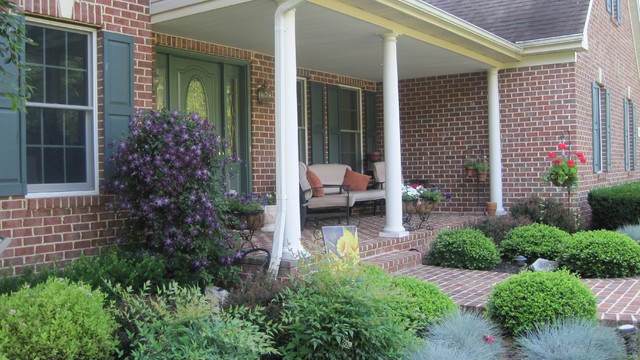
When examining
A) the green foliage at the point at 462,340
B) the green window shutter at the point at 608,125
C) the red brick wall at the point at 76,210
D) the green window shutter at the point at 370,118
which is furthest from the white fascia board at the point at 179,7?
the green window shutter at the point at 608,125

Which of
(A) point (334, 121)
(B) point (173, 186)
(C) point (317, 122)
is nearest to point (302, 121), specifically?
(C) point (317, 122)

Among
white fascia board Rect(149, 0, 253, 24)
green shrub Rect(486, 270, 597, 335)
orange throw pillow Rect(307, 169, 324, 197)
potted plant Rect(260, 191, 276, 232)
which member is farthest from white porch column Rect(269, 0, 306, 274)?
orange throw pillow Rect(307, 169, 324, 197)

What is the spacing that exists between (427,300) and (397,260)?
2.22 m

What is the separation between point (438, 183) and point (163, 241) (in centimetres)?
709

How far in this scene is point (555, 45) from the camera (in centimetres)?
1023

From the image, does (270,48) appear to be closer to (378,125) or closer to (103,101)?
(103,101)

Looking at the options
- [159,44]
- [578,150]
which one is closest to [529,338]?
[159,44]

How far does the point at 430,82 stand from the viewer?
11555mm

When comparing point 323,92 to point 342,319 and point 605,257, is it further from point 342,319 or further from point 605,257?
point 342,319

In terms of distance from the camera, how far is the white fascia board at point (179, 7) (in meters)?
6.21

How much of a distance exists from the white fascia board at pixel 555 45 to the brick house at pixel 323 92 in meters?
0.02

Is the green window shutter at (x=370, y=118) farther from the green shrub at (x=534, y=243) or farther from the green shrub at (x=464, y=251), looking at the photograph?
the green shrub at (x=464, y=251)

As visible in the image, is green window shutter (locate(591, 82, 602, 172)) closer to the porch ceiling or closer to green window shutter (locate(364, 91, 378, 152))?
the porch ceiling

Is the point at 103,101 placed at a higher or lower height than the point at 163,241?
higher
